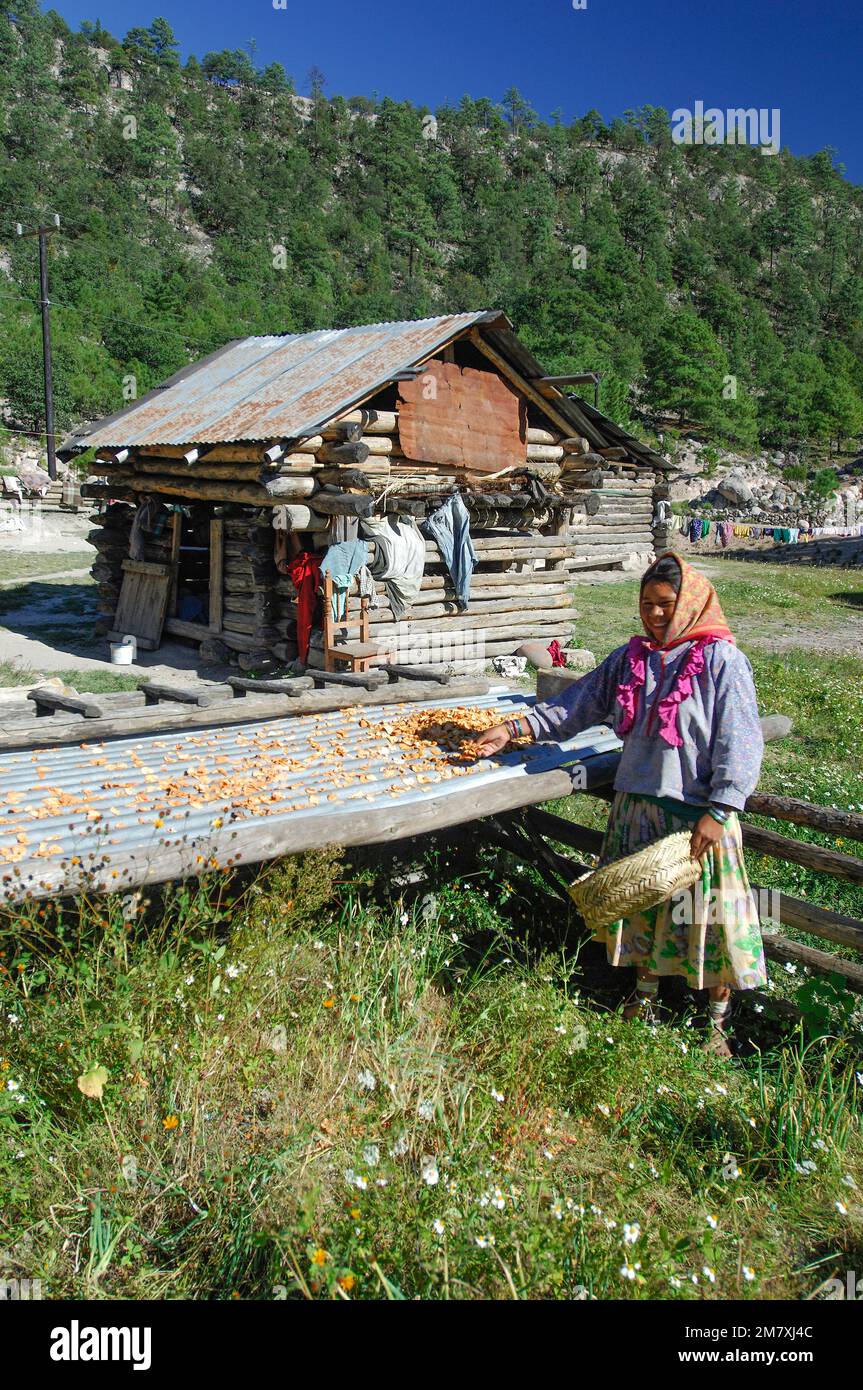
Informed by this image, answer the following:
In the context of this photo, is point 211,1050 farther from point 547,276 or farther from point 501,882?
point 547,276

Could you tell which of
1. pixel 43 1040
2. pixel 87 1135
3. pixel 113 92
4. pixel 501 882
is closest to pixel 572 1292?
pixel 87 1135

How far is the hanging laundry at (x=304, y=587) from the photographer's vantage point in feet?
38.3

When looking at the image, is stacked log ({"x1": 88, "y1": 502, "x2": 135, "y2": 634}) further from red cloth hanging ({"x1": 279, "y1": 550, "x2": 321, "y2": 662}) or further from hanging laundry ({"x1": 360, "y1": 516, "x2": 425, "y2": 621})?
hanging laundry ({"x1": 360, "y1": 516, "x2": 425, "y2": 621})

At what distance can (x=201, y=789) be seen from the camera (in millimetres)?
4078

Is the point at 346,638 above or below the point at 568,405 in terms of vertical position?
below

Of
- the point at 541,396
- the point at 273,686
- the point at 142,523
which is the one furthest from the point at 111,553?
the point at 273,686

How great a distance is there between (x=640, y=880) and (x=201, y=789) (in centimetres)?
192

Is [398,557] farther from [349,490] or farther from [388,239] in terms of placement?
[388,239]

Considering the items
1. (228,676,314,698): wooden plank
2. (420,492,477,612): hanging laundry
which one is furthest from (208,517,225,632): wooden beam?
(228,676,314,698): wooden plank

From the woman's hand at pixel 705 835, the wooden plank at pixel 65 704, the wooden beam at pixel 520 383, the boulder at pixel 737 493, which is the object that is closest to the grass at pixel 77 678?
the wooden plank at pixel 65 704

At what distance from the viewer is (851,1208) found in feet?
10.1

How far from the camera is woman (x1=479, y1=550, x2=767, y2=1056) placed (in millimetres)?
3781
